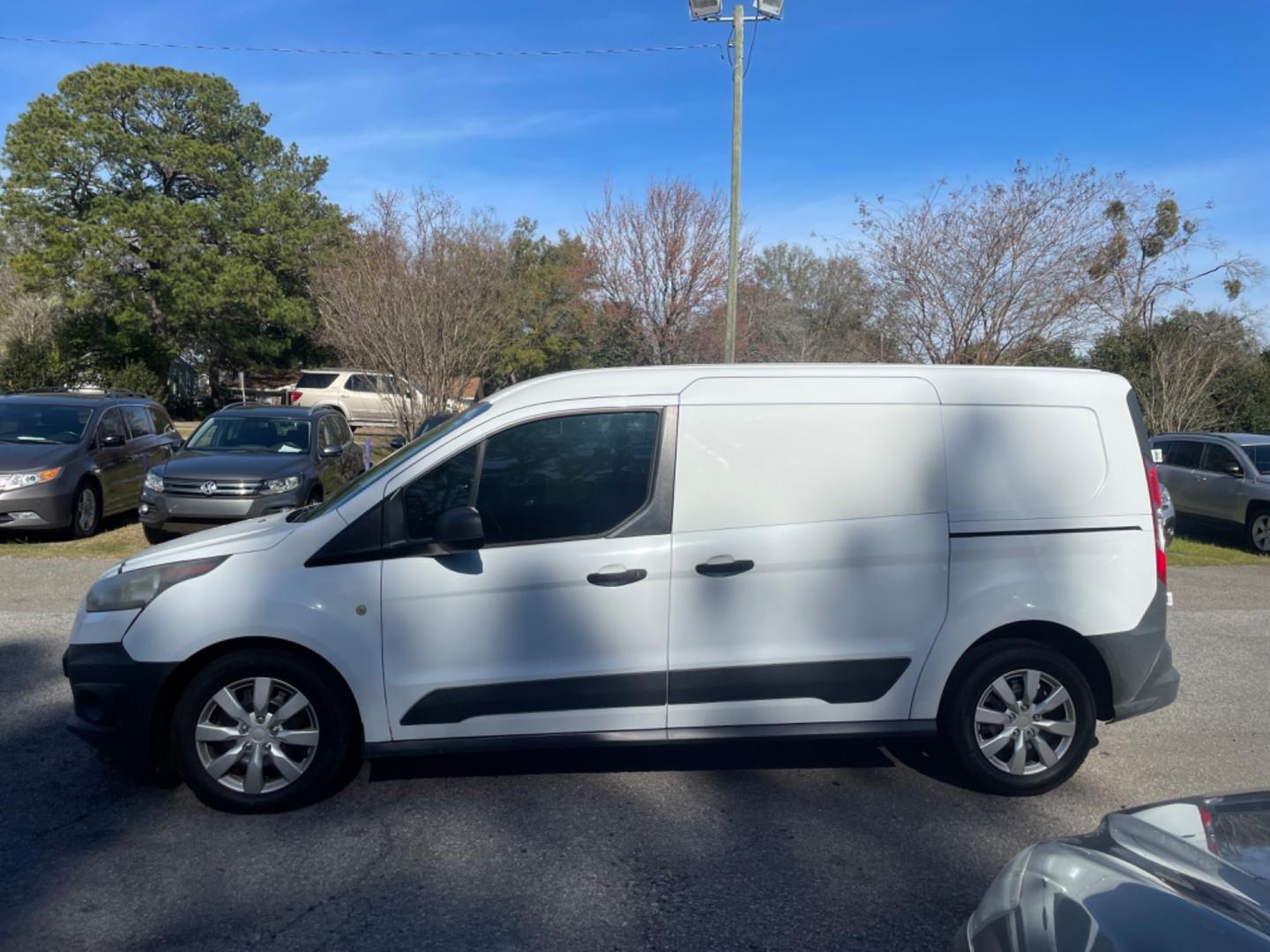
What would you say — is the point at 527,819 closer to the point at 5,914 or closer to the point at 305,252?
the point at 5,914

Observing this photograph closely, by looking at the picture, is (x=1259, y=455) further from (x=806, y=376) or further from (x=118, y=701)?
(x=118, y=701)

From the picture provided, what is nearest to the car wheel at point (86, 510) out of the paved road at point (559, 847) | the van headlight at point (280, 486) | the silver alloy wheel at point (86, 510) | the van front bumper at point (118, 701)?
the silver alloy wheel at point (86, 510)

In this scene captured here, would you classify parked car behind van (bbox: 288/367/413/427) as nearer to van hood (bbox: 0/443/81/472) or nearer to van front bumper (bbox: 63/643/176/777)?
van hood (bbox: 0/443/81/472)

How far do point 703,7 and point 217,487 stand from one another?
10172 mm

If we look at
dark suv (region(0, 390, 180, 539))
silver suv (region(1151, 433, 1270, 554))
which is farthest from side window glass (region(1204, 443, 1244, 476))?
dark suv (region(0, 390, 180, 539))

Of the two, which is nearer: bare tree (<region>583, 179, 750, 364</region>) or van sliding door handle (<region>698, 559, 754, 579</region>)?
van sliding door handle (<region>698, 559, 754, 579</region>)

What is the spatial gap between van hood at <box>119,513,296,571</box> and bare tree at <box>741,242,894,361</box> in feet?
46.4

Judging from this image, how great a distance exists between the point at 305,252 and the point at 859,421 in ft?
112

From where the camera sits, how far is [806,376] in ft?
15.8

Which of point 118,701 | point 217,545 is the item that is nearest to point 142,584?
point 217,545

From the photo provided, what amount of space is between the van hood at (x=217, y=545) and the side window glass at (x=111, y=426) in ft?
28.1

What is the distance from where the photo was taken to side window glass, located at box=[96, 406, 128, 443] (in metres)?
12.4

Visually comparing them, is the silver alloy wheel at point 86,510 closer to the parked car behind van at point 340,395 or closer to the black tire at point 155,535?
the black tire at point 155,535

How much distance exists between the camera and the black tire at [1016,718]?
4750mm
